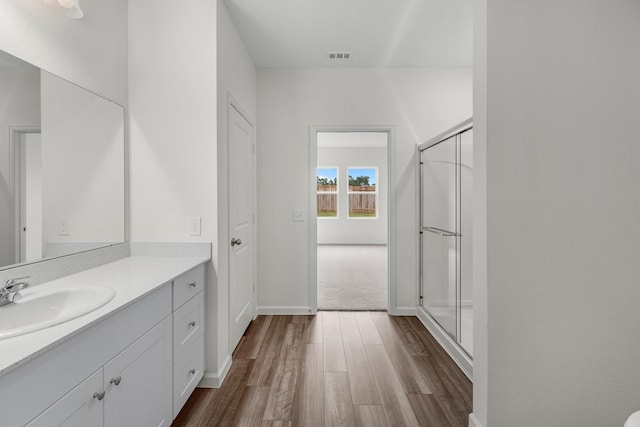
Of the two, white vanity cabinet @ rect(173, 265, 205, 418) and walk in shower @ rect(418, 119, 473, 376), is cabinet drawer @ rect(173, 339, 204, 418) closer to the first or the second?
white vanity cabinet @ rect(173, 265, 205, 418)

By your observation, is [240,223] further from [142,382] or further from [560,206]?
[560,206]

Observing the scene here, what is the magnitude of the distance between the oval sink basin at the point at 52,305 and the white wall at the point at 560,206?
1689 millimetres

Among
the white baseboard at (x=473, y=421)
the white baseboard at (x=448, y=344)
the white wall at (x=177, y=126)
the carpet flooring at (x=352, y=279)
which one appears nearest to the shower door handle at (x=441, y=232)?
the white baseboard at (x=448, y=344)

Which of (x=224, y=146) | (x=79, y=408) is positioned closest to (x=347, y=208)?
(x=224, y=146)

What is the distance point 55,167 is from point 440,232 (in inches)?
109

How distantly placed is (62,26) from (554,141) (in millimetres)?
2489

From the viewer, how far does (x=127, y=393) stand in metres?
1.30

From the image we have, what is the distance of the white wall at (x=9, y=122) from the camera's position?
140 cm

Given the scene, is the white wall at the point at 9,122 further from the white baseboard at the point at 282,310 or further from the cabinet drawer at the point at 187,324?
the white baseboard at the point at 282,310

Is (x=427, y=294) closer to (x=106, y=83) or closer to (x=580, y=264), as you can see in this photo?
(x=580, y=264)

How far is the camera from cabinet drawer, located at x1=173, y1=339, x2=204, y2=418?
1.74 meters

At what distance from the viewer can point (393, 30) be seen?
9.19 ft

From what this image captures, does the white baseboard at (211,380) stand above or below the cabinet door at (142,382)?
below

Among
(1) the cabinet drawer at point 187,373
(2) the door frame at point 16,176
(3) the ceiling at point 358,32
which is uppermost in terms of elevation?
(3) the ceiling at point 358,32
